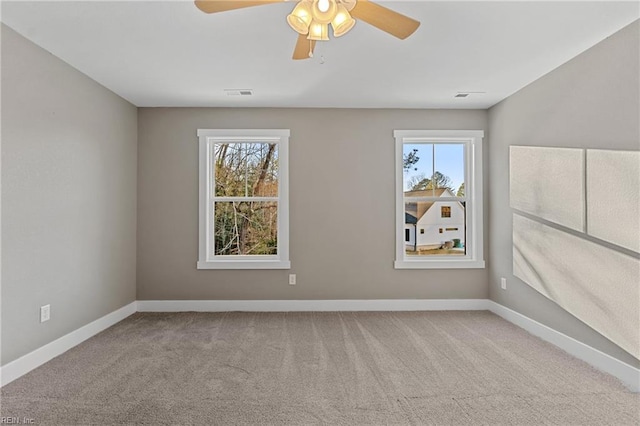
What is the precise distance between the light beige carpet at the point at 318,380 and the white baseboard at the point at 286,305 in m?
0.64

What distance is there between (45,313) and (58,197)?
3.12 ft

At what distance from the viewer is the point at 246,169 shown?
191 inches

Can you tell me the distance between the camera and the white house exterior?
491 cm

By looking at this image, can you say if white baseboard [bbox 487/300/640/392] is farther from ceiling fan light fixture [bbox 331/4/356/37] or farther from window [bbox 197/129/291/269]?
ceiling fan light fixture [bbox 331/4/356/37]

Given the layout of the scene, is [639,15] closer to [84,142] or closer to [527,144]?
[527,144]

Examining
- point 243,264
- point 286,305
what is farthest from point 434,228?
point 243,264

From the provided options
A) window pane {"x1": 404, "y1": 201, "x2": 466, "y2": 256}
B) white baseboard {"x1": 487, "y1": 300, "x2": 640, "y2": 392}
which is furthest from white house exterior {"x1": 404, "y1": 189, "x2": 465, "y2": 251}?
white baseboard {"x1": 487, "y1": 300, "x2": 640, "y2": 392}

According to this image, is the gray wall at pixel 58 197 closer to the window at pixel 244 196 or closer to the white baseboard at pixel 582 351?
the window at pixel 244 196

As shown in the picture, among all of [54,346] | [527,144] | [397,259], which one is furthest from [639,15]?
[54,346]

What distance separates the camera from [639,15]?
102 inches

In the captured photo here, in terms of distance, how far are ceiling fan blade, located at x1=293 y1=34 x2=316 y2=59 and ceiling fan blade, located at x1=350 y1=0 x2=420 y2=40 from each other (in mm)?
335

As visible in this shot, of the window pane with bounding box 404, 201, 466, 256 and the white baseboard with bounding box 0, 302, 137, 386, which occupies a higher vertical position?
the window pane with bounding box 404, 201, 466, 256

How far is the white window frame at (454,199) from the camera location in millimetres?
4754

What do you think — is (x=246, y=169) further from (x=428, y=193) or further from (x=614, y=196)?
(x=614, y=196)
